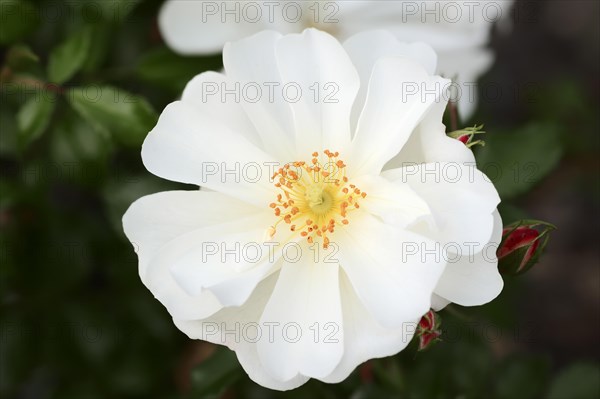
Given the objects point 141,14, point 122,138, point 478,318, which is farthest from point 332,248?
point 141,14

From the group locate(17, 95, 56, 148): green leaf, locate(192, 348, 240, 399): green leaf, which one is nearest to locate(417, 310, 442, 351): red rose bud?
locate(192, 348, 240, 399): green leaf

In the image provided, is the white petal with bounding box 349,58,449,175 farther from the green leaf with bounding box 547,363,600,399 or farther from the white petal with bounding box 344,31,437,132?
the green leaf with bounding box 547,363,600,399

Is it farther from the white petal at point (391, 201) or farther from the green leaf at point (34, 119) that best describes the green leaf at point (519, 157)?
the green leaf at point (34, 119)

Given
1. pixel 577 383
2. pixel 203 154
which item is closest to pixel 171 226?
pixel 203 154

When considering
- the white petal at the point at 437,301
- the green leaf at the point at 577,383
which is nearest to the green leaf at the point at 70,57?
the white petal at the point at 437,301

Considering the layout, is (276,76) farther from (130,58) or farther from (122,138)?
(130,58)

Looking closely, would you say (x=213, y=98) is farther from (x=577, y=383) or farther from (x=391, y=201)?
(x=577, y=383)
